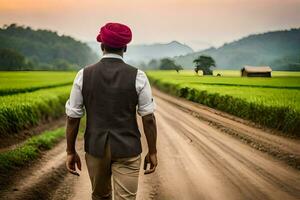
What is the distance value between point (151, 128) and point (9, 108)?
31.4 feet

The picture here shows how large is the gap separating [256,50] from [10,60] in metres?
52.6

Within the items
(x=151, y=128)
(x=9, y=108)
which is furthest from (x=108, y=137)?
(x=9, y=108)

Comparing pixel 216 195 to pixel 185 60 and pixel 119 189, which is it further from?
pixel 185 60

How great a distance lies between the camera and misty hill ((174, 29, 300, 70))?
221 ft

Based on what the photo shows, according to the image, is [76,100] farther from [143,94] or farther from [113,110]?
[143,94]

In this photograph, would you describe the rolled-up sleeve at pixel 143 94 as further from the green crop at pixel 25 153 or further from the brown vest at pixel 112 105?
the green crop at pixel 25 153

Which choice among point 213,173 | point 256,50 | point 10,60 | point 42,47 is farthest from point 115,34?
point 42,47

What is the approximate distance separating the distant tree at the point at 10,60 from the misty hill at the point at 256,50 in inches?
1182

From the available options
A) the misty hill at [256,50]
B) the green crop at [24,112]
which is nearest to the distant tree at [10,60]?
the misty hill at [256,50]

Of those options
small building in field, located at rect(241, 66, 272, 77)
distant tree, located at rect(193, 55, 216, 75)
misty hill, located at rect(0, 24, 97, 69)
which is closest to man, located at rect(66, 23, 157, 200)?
small building in field, located at rect(241, 66, 272, 77)

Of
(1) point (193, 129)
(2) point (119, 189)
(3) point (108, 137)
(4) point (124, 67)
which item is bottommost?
(1) point (193, 129)

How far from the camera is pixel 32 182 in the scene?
23.0ft

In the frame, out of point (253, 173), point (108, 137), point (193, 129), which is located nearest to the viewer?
point (108, 137)

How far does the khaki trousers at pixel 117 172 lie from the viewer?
3.35 metres
